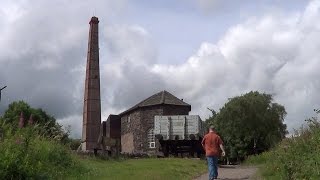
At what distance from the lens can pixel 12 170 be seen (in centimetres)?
1133

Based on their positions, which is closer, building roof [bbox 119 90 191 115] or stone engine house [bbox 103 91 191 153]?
stone engine house [bbox 103 91 191 153]

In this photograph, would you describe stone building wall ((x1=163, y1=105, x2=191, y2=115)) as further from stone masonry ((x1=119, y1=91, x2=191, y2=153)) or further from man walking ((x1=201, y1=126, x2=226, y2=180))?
man walking ((x1=201, y1=126, x2=226, y2=180))

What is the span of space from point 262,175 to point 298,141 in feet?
6.54

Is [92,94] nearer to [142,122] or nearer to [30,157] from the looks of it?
[142,122]

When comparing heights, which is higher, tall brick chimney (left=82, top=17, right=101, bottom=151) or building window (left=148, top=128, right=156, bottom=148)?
tall brick chimney (left=82, top=17, right=101, bottom=151)

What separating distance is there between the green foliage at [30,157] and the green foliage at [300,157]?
6101mm

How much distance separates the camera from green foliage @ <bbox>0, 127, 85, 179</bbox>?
37.4 feet

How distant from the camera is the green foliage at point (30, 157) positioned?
→ 37.4 ft

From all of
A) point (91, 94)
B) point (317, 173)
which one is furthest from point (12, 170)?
point (91, 94)

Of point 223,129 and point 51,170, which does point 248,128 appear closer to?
point 223,129

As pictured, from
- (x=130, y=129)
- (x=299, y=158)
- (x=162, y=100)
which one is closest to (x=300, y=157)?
(x=299, y=158)

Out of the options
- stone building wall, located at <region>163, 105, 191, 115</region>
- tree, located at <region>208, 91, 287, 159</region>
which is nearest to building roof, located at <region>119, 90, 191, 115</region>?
stone building wall, located at <region>163, 105, 191, 115</region>

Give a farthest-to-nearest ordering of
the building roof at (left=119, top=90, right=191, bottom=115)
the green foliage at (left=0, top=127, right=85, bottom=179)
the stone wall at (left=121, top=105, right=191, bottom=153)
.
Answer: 1. the building roof at (left=119, top=90, right=191, bottom=115)
2. the stone wall at (left=121, top=105, right=191, bottom=153)
3. the green foliage at (left=0, top=127, right=85, bottom=179)

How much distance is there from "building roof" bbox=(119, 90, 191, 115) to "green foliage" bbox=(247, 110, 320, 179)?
44459 millimetres
